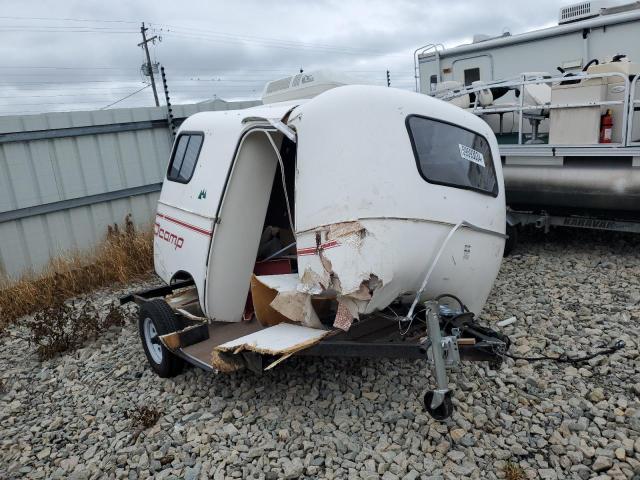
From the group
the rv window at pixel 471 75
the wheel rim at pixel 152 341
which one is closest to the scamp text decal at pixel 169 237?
the wheel rim at pixel 152 341

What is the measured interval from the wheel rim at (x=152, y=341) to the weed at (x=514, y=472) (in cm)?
305

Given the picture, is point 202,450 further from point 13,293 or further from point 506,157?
point 506,157

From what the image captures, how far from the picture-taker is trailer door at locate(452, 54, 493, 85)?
10.3 meters

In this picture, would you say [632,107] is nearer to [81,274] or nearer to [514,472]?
[514,472]

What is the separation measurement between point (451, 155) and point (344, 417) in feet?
6.85

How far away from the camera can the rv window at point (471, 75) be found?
1053cm

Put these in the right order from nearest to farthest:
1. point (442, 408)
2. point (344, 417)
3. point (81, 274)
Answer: point (442, 408), point (344, 417), point (81, 274)

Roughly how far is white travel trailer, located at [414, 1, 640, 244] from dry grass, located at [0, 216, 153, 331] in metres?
5.50

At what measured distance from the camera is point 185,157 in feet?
17.5

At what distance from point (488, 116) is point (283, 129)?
5674 millimetres

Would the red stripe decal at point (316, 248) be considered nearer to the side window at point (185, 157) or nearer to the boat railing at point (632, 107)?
the side window at point (185, 157)

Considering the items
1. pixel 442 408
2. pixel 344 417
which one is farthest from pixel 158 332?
pixel 442 408

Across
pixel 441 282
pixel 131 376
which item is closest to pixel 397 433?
pixel 441 282

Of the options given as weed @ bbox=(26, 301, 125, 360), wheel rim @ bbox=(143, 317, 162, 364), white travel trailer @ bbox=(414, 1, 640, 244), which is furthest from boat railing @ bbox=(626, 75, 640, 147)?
weed @ bbox=(26, 301, 125, 360)
